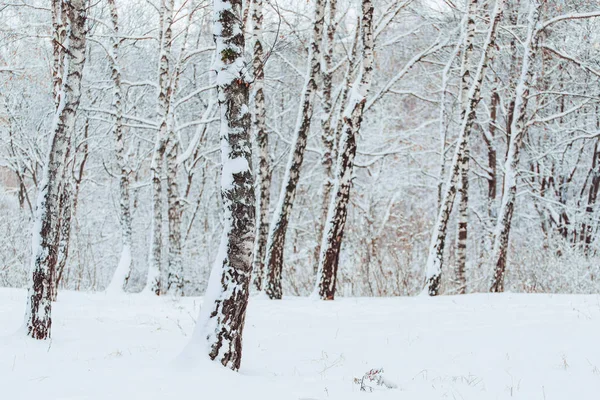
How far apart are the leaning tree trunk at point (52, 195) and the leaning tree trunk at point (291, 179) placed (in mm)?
4867

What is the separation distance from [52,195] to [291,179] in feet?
17.0

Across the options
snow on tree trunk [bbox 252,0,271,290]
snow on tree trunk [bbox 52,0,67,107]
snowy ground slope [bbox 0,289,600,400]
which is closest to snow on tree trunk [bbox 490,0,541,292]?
snowy ground slope [bbox 0,289,600,400]

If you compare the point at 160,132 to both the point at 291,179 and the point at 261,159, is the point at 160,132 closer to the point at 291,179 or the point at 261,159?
the point at 261,159

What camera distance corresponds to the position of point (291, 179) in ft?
33.7

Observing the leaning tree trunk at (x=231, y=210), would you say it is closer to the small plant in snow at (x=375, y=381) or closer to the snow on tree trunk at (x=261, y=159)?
the small plant in snow at (x=375, y=381)

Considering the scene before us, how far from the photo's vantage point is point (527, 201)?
20.1 metres

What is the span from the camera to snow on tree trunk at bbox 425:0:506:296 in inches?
437

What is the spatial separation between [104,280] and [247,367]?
67.3 ft

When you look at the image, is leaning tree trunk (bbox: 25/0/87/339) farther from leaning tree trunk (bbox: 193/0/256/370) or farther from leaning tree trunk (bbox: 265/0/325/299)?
leaning tree trunk (bbox: 265/0/325/299)

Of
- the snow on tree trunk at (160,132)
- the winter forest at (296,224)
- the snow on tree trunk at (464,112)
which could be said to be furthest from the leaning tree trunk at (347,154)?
the snow on tree trunk at (160,132)

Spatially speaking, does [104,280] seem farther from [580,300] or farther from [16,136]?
[580,300]

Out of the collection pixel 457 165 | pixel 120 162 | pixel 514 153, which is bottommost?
pixel 120 162

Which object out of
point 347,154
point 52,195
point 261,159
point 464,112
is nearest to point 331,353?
point 52,195

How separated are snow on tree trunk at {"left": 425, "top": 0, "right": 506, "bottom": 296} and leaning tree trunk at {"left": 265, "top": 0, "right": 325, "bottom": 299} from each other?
332 centimetres
